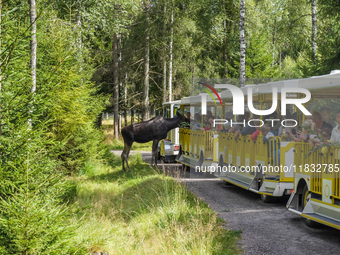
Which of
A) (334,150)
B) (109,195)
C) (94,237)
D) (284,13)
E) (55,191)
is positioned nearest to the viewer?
(55,191)

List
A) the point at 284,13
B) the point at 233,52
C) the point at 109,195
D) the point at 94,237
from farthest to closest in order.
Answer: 1. the point at 284,13
2. the point at 233,52
3. the point at 109,195
4. the point at 94,237

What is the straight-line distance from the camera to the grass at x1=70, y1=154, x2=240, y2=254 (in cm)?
705

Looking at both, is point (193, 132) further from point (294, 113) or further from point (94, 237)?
point (94, 237)

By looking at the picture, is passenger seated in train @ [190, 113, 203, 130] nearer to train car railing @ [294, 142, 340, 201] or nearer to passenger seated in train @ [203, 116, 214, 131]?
passenger seated in train @ [203, 116, 214, 131]

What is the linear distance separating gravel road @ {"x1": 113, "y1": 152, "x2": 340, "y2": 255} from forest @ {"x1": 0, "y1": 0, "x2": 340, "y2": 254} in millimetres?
3342

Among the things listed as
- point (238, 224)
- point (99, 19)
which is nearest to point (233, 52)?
point (99, 19)

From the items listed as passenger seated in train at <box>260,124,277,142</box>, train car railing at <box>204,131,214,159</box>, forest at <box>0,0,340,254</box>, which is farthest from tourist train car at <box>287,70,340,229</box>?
train car railing at <box>204,131,214,159</box>

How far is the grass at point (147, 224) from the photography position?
7055mm

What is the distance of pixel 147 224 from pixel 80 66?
29.1ft

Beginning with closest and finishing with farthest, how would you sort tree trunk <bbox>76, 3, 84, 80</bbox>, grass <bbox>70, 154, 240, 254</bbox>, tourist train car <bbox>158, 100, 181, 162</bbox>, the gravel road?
grass <bbox>70, 154, 240, 254</bbox>, the gravel road, tree trunk <bbox>76, 3, 84, 80</bbox>, tourist train car <bbox>158, 100, 181, 162</bbox>

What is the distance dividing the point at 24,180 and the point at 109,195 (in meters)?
6.83

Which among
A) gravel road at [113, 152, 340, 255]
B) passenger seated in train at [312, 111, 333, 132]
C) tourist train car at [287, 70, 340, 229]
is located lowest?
gravel road at [113, 152, 340, 255]

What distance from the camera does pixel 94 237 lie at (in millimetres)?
6816

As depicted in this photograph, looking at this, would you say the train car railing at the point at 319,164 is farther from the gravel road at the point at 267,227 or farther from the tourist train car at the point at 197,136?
the tourist train car at the point at 197,136
